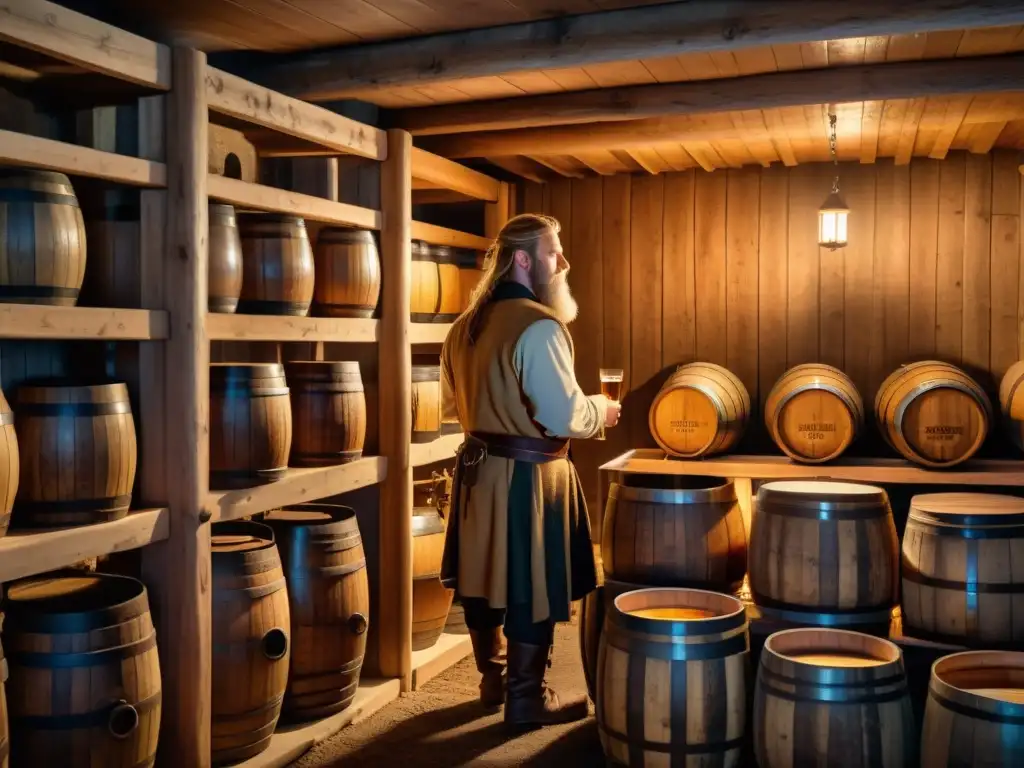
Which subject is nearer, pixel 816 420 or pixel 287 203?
pixel 287 203

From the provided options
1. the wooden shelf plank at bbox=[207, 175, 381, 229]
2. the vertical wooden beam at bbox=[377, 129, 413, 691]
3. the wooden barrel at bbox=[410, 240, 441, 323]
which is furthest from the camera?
the wooden barrel at bbox=[410, 240, 441, 323]

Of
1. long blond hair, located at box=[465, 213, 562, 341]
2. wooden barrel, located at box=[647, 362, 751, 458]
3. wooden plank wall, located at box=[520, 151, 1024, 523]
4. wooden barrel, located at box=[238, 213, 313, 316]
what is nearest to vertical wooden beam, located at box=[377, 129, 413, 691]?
long blond hair, located at box=[465, 213, 562, 341]

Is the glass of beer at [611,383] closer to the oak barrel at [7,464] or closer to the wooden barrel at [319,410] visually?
the wooden barrel at [319,410]

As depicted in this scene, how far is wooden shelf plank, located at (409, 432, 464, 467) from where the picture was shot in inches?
185

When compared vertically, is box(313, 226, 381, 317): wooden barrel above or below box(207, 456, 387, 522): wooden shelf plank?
above

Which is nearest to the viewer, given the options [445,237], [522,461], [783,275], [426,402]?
[522,461]

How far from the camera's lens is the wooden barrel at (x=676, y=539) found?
3.90m

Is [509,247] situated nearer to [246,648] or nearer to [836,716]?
[246,648]

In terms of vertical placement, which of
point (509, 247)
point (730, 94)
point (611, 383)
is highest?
point (730, 94)

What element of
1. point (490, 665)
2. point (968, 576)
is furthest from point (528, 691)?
point (968, 576)

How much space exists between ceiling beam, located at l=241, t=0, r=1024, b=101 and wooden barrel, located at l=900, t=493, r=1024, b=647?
5.19ft

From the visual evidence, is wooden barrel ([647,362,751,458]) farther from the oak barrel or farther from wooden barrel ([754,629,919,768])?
the oak barrel

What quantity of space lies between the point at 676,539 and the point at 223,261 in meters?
1.85

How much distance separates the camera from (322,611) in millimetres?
4008
